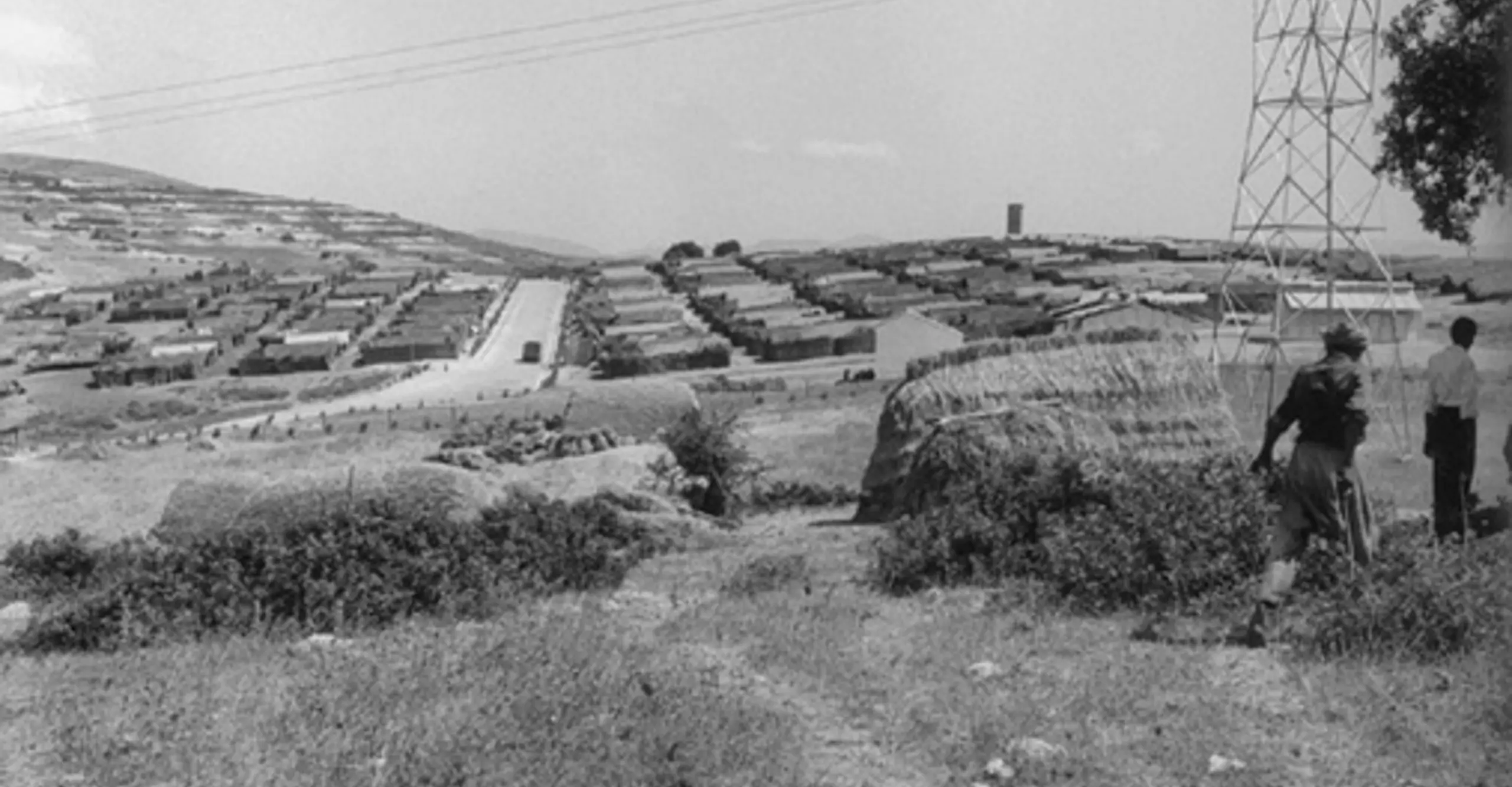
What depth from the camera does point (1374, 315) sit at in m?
43.2

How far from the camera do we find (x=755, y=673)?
29.2 feet

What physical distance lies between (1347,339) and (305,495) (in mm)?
9183

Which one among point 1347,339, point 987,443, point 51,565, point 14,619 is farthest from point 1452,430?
point 51,565

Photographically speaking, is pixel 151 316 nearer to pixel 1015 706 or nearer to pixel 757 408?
pixel 757 408

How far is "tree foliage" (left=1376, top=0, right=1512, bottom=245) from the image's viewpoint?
64.7 feet

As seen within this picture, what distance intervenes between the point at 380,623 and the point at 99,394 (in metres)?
65.2

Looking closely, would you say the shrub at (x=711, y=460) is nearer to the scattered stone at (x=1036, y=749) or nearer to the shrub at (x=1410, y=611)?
the shrub at (x=1410, y=611)

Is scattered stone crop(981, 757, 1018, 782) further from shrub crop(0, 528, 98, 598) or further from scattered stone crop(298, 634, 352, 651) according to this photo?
shrub crop(0, 528, 98, 598)

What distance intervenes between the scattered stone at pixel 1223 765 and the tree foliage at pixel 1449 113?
48.6 ft

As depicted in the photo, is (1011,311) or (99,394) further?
(1011,311)

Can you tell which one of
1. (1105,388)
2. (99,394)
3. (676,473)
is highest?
(1105,388)

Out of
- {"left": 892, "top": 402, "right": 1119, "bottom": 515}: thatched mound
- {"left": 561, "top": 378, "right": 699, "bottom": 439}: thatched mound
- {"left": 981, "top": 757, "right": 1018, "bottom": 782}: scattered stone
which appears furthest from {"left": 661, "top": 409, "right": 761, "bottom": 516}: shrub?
{"left": 981, "top": 757, "right": 1018, "bottom": 782}: scattered stone

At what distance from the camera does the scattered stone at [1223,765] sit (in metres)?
6.78

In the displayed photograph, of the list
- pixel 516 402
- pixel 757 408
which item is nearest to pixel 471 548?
pixel 757 408
